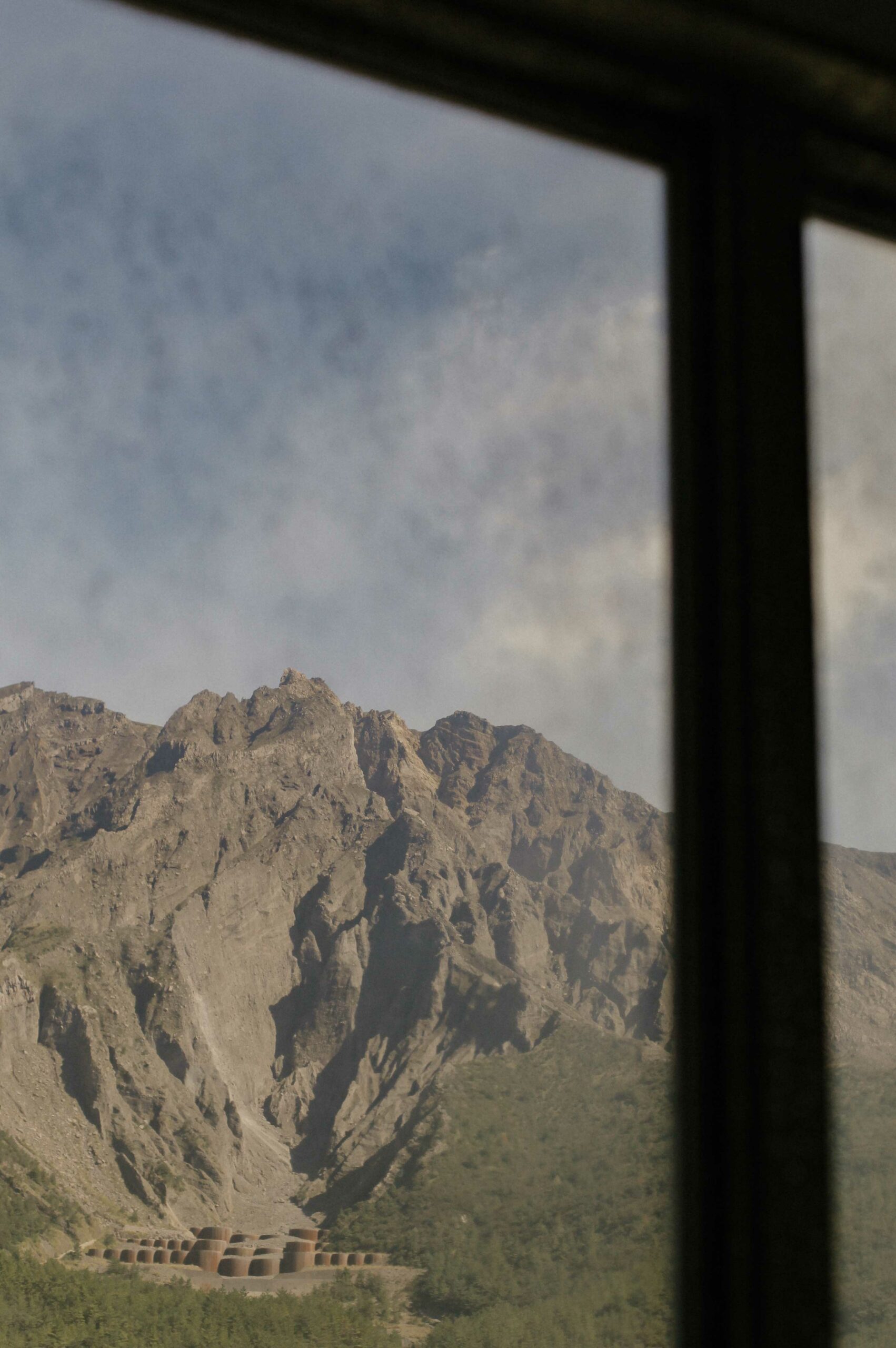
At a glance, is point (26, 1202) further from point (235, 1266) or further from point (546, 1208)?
point (546, 1208)

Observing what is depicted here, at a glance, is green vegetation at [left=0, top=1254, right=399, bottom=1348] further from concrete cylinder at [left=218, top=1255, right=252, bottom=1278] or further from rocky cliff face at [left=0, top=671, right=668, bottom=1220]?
rocky cliff face at [left=0, top=671, right=668, bottom=1220]

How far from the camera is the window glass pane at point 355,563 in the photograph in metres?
0.70

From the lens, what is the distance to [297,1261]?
1260mm

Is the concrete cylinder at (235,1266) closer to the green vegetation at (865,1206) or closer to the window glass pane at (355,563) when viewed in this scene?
the window glass pane at (355,563)

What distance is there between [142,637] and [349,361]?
421mm

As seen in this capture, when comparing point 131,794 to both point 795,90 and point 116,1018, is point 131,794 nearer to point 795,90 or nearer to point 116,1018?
point 116,1018

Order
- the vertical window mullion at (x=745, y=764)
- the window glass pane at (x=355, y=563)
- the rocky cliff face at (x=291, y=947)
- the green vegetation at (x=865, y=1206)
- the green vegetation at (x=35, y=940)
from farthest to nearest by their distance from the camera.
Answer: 1. the green vegetation at (x=35, y=940)
2. the rocky cliff face at (x=291, y=947)
3. the window glass pane at (x=355, y=563)
4. the green vegetation at (x=865, y=1206)
5. the vertical window mullion at (x=745, y=764)

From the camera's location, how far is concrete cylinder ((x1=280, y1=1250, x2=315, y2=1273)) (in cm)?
122

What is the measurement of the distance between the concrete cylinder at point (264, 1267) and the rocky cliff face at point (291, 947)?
0.22 feet

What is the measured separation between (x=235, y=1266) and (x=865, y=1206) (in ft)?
3.36

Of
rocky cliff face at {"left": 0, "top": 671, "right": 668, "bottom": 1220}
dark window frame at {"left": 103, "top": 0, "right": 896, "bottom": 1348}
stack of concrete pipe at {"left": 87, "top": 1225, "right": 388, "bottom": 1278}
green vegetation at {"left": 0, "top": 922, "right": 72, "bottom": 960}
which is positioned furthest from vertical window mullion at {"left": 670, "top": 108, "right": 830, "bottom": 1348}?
green vegetation at {"left": 0, "top": 922, "right": 72, "bottom": 960}

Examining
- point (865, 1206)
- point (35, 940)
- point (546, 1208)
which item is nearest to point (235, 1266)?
point (546, 1208)

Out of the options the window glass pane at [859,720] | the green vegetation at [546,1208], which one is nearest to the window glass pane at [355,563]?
the green vegetation at [546,1208]

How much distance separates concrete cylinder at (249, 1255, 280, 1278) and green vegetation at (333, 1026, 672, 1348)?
0.41 ft
